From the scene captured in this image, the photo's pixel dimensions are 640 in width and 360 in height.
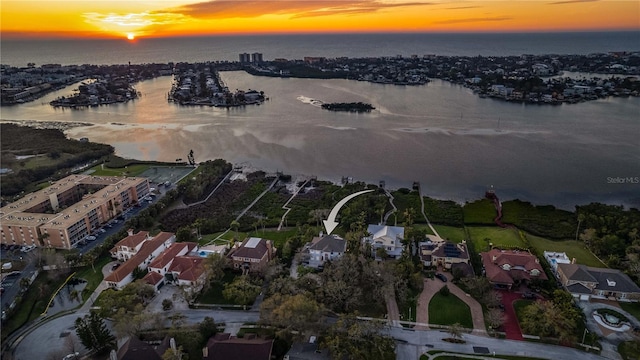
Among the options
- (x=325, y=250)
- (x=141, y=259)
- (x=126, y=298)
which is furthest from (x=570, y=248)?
(x=141, y=259)

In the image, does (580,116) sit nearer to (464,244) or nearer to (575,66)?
(464,244)

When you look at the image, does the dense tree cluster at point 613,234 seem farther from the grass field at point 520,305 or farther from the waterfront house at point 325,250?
the waterfront house at point 325,250

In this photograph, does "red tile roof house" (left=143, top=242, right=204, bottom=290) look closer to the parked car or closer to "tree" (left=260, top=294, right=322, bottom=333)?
the parked car

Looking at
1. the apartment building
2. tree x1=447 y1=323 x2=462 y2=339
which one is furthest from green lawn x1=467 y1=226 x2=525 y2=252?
the apartment building

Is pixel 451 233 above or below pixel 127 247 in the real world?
below

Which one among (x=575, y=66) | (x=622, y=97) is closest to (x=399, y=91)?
(x=622, y=97)

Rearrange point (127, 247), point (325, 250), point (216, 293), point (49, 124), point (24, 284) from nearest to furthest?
point (216, 293) < point (24, 284) < point (325, 250) < point (127, 247) < point (49, 124)

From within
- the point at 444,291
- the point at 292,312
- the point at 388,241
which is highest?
the point at 292,312

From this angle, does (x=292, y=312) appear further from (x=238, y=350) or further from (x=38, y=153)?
(x=38, y=153)
